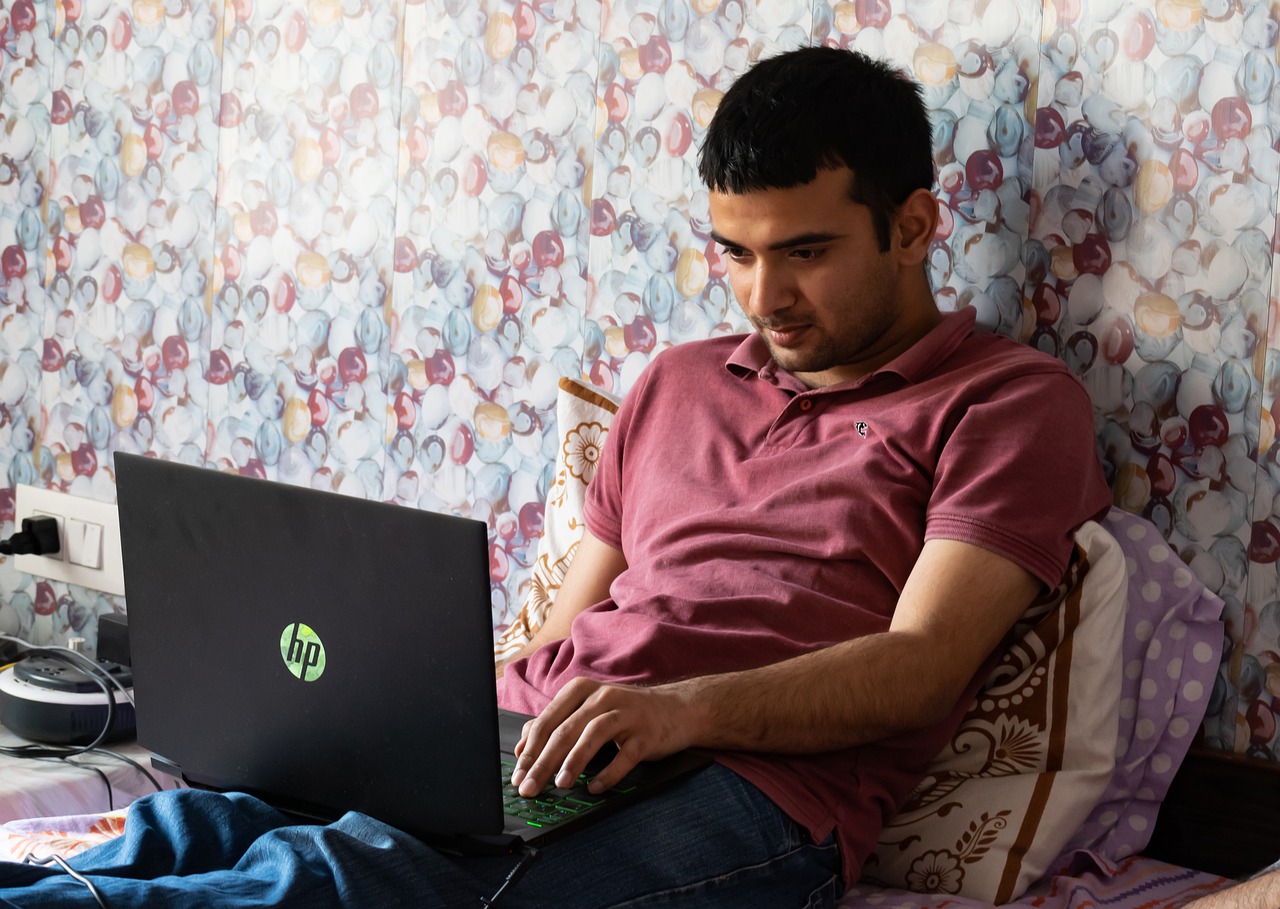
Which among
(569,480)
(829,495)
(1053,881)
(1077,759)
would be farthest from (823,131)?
(1053,881)

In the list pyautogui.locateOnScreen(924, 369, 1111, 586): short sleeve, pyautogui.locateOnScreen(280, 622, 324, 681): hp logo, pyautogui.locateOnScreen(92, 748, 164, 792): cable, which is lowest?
pyautogui.locateOnScreen(92, 748, 164, 792): cable

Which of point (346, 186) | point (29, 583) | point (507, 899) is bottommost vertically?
point (29, 583)

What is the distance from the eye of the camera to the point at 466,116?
6.42ft

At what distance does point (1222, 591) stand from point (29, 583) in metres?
1.98

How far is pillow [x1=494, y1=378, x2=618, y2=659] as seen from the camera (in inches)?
69.3

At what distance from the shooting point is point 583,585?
5.43ft

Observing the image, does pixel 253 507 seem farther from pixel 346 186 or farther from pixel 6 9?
pixel 6 9

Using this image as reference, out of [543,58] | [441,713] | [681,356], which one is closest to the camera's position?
[441,713]

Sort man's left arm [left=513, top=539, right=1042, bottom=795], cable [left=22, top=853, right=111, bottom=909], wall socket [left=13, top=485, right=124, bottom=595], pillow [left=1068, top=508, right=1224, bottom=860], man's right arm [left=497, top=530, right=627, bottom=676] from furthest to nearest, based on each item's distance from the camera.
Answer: wall socket [left=13, top=485, right=124, bottom=595] < man's right arm [left=497, top=530, right=627, bottom=676] < pillow [left=1068, top=508, right=1224, bottom=860] < man's left arm [left=513, top=539, right=1042, bottom=795] < cable [left=22, top=853, right=111, bottom=909]

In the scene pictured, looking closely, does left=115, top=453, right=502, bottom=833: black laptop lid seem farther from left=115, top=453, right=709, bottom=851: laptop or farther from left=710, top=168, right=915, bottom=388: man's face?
left=710, top=168, right=915, bottom=388: man's face

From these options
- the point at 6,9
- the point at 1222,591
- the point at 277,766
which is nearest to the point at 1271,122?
the point at 1222,591

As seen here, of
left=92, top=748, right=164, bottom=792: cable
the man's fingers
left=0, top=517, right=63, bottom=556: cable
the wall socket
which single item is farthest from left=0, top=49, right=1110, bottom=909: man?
left=0, top=517, right=63, bottom=556: cable

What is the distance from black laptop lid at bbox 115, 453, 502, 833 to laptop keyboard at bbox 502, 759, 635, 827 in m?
0.08

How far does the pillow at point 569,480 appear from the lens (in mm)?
1761
